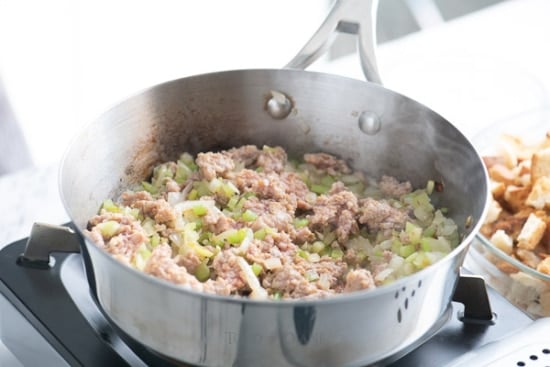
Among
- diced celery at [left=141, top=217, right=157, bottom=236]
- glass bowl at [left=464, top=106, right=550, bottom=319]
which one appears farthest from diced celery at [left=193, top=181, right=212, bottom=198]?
glass bowl at [left=464, top=106, right=550, bottom=319]

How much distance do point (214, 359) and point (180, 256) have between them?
0.62 feet

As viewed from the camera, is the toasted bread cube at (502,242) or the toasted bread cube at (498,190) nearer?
the toasted bread cube at (502,242)

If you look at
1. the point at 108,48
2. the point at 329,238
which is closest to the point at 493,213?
the point at 329,238

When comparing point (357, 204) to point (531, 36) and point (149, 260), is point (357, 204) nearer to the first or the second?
point (149, 260)

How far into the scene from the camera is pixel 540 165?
1.43 m

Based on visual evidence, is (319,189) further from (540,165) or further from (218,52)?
(218,52)

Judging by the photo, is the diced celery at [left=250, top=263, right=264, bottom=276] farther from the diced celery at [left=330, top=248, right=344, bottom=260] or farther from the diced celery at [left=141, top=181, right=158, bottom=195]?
the diced celery at [left=141, top=181, right=158, bottom=195]

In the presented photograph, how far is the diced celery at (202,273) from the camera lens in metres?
1.05

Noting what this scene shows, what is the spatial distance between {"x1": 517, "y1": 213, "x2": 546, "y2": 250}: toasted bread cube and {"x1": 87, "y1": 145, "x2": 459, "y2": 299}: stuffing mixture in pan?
202 mm

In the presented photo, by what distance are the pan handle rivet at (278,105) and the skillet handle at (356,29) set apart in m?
0.07

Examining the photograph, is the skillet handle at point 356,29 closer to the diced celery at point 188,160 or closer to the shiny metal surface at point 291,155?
the shiny metal surface at point 291,155

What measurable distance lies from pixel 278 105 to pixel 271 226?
0.25 m

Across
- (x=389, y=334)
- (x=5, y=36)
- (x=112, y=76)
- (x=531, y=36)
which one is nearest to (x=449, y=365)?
(x=389, y=334)

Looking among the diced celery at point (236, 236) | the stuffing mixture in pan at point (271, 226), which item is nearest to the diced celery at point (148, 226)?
the stuffing mixture in pan at point (271, 226)
